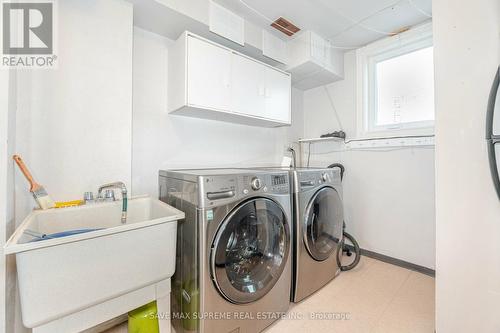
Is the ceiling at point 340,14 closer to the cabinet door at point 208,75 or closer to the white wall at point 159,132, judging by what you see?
the cabinet door at point 208,75

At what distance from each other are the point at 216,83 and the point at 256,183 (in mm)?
905

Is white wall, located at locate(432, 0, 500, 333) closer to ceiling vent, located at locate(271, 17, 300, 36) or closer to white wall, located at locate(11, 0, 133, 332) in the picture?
ceiling vent, located at locate(271, 17, 300, 36)

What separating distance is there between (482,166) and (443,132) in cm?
22

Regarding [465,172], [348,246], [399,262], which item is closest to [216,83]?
[465,172]

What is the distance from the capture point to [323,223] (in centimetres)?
175

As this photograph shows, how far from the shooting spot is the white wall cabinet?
59.7 inches

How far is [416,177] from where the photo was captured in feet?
6.56

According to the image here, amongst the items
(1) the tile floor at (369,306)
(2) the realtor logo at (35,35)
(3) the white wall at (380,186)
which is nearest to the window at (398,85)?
(3) the white wall at (380,186)

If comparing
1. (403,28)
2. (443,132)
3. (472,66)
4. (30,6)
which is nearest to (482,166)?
(443,132)

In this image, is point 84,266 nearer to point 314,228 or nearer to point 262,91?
point 314,228

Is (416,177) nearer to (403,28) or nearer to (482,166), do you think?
(482,166)

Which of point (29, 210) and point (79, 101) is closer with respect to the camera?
point (29, 210)

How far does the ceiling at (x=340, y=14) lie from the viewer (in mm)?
1699

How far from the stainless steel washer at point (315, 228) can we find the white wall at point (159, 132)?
936 millimetres
